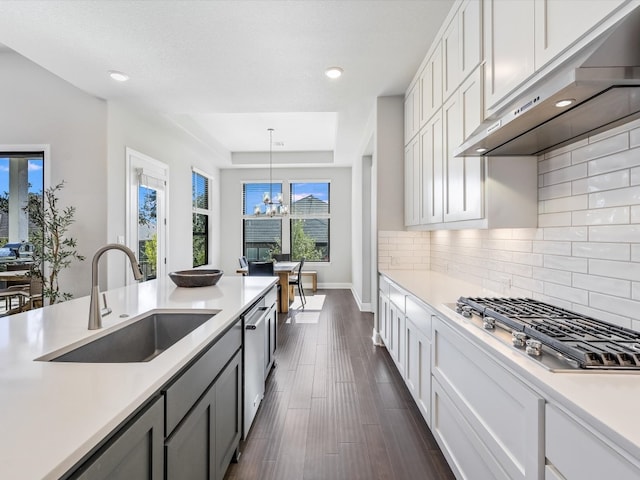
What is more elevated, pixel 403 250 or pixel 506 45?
pixel 506 45

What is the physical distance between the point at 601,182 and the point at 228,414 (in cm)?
208

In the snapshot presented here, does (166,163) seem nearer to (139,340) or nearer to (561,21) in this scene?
(139,340)

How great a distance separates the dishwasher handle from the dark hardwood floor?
28.9 inches

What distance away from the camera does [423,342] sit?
2.16 meters

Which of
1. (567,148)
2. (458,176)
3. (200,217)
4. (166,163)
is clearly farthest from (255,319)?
(200,217)

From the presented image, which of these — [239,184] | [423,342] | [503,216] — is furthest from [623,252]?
[239,184]

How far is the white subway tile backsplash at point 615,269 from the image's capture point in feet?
4.23

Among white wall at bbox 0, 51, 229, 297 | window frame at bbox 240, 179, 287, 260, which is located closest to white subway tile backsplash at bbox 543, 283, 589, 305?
white wall at bbox 0, 51, 229, 297

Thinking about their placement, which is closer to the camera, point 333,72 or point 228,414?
point 228,414

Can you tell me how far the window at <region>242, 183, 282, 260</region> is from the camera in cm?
820

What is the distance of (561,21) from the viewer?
120 centimetres

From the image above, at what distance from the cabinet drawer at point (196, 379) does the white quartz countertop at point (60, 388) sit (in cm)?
7

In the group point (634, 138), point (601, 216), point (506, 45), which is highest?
point (506, 45)

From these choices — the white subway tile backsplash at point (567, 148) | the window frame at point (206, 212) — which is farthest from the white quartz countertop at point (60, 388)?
the window frame at point (206, 212)
